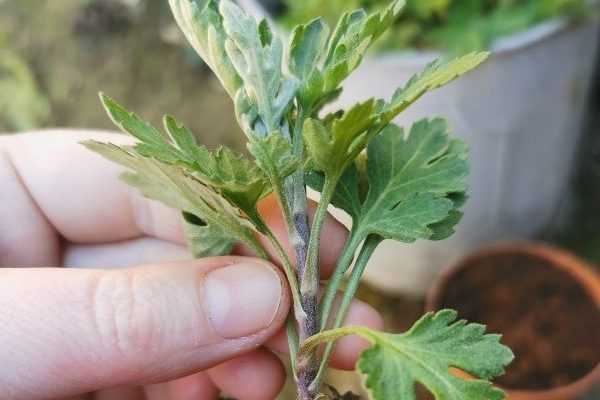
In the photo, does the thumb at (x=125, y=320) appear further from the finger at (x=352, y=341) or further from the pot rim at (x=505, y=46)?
the pot rim at (x=505, y=46)

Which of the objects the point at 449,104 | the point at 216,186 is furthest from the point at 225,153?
the point at 449,104

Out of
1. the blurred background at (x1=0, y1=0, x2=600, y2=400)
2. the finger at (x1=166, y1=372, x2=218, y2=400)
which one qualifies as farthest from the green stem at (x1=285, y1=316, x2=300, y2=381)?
the blurred background at (x1=0, y1=0, x2=600, y2=400)

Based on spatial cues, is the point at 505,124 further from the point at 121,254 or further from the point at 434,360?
the point at 434,360

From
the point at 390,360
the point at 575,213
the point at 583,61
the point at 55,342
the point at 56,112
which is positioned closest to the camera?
the point at 390,360

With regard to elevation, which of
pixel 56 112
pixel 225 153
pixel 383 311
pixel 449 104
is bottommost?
pixel 383 311

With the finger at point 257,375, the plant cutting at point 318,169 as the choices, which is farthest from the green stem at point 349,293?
the finger at point 257,375

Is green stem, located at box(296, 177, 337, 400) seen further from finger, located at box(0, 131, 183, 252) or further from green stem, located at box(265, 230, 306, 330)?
finger, located at box(0, 131, 183, 252)

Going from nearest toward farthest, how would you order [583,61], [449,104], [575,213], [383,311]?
[449,104]
[583,61]
[383,311]
[575,213]

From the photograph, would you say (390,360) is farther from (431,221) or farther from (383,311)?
(383,311)
